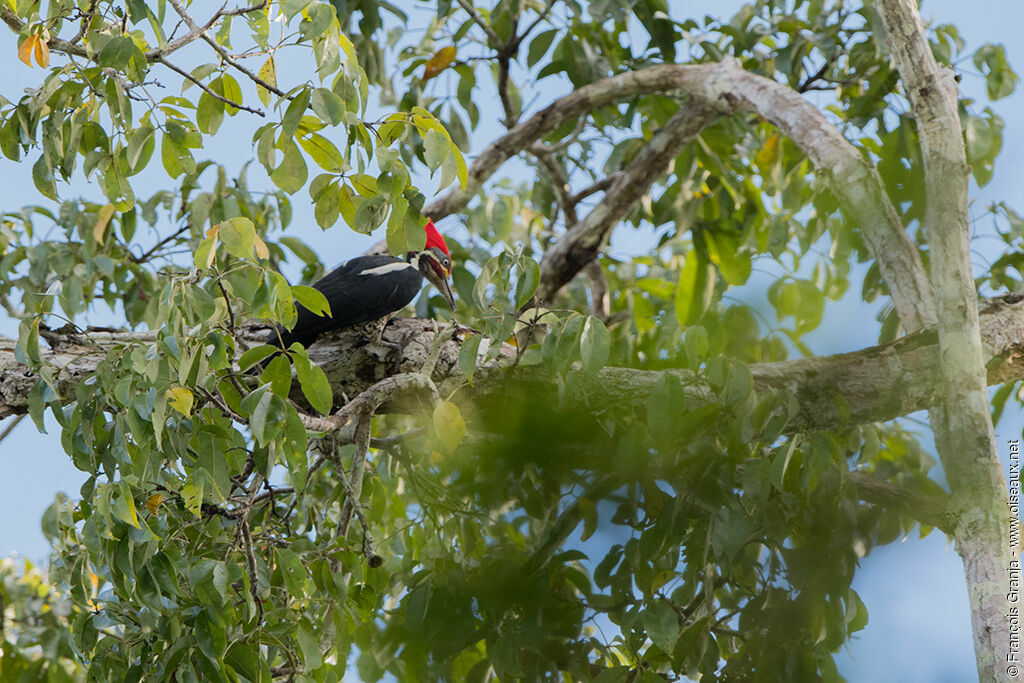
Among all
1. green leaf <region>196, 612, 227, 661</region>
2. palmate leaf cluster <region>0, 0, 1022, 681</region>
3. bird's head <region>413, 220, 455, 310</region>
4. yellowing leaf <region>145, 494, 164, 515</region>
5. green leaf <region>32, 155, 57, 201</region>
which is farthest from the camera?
bird's head <region>413, 220, 455, 310</region>

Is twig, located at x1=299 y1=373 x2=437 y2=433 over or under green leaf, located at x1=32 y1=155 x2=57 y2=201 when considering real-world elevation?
under

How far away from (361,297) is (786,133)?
1.25 meters

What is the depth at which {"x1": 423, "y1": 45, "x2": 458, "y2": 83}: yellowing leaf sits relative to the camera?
10.3ft

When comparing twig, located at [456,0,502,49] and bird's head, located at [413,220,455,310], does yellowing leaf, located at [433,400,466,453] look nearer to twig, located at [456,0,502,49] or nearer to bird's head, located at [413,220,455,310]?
bird's head, located at [413,220,455,310]

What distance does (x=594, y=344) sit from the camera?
128cm

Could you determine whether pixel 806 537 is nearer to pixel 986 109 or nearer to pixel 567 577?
pixel 567 577

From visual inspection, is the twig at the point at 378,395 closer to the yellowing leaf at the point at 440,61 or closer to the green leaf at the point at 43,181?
the green leaf at the point at 43,181

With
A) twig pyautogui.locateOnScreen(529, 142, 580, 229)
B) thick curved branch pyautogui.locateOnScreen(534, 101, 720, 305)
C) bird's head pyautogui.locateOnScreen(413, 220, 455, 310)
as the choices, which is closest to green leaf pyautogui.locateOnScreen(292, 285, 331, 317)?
bird's head pyautogui.locateOnScreen(413, 220, 455, 310)

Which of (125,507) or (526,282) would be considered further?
(526,282)

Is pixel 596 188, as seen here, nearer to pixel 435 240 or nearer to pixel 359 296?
pixel 435 240

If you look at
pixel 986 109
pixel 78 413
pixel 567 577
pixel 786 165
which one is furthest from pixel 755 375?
pixel 786 165

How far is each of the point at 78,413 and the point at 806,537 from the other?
1.29m

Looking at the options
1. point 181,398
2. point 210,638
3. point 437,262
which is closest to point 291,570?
point 210,638

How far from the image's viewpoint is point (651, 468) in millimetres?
600
